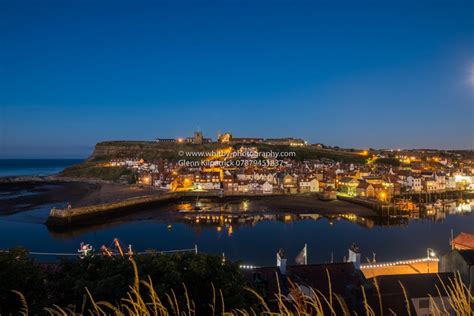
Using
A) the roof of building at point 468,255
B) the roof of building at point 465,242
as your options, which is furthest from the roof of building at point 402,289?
the roof of building at point 465,242

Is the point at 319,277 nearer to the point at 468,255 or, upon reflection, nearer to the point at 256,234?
the point at 468,255

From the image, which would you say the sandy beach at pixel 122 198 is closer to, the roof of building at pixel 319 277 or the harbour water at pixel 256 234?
the harbour water at pixel 256 234

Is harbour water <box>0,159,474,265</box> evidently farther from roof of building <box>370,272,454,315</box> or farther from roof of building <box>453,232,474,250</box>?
roof of building <box>370,272,454,315</box>

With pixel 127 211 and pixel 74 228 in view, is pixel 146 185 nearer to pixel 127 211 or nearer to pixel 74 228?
pixel 127 211

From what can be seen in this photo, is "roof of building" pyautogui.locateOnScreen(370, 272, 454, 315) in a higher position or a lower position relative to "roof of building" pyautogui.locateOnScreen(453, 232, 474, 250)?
higher

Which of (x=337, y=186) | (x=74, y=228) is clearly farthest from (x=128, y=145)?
(x=74, y=228)

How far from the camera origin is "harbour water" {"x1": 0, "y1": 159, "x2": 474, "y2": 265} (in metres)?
25.3

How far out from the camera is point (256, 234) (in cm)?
2980

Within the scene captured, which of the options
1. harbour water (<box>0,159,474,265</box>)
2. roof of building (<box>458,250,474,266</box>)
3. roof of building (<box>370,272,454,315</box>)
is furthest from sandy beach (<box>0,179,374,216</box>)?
roof of building (<box>370,272,454,315</box>)

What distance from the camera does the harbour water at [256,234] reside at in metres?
25.3

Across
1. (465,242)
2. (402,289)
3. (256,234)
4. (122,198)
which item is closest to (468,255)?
(402,289)

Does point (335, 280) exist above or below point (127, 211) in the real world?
above

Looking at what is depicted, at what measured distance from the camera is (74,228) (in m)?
31.8

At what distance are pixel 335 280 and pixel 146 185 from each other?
5476cm
